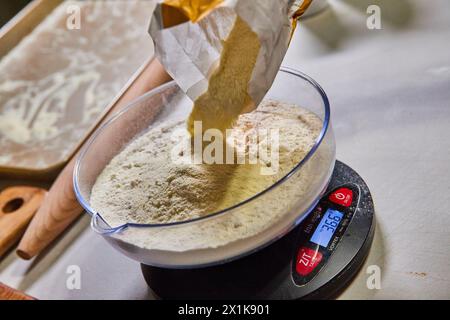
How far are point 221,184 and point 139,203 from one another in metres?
0.10

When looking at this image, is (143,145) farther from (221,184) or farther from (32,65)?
(32,65)

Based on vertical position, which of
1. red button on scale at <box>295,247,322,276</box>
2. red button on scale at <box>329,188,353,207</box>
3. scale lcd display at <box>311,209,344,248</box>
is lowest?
red button on scale at <box>295,247,322,276</box>

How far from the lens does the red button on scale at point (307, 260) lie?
21.4 inches

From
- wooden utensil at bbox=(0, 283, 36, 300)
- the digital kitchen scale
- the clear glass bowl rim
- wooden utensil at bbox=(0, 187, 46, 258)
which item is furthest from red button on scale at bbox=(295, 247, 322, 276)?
wooden utensil at bbox=(0, 187, 46, 258)

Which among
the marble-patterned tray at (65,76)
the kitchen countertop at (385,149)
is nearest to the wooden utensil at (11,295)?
the kitchen countertop at (385,149)

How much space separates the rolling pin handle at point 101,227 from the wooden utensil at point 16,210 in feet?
0.96

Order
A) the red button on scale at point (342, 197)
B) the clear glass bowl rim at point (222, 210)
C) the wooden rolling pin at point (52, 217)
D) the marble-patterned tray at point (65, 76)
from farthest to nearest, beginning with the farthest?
the marble-patterned tray at point (65, 76), the wooden rolling pin at point (52, 217), the red button on scale at point (342, 197), the clear glass bowl rim at point (222, 210)

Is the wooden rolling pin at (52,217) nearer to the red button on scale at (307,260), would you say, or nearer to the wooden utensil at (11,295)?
the wooden utensil at (11,295)

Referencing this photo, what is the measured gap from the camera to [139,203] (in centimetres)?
56

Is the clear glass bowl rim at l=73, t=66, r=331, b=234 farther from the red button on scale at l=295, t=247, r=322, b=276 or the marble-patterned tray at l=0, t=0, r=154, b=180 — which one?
the marble-patterned tray at l=0, t=0, r=154, b=180

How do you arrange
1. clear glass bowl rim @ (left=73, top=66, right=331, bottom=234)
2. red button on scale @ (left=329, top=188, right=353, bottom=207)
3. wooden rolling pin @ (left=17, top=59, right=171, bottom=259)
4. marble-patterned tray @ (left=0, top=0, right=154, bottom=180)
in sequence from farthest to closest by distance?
marble-patterned tray @ (left=0, top=0, right=154, bottom=180), wooden rolling pin @ (left=17, top=59, right=171, bottom=259), red button on scale @ (left=329, top=188, right=353, bottom=207), clear glass bowl rim @ (left=73, top=66, right=331, bottom=234)

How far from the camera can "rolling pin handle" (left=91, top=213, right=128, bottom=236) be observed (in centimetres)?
50

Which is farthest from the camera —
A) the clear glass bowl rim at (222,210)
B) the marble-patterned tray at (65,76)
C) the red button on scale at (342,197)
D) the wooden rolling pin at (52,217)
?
the marble-patterned tray at (65,76)
